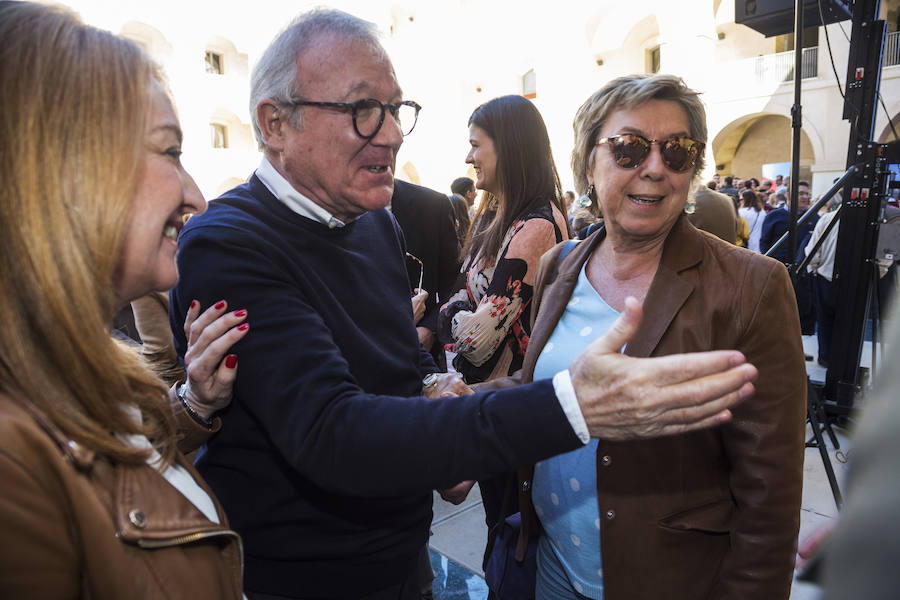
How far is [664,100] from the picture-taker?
1.73m

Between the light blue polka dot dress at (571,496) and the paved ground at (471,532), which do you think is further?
the paved ground at (471,532)

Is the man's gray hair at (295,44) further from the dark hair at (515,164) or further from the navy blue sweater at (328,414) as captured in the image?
the dark hair at (515,164)

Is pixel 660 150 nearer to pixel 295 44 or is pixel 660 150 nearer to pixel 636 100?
pixel 636 100

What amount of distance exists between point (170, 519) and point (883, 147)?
4.83 meters

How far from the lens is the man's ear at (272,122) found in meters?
1.43

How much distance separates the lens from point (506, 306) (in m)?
2.35

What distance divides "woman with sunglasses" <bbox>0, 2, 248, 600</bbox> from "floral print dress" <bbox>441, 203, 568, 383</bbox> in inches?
60.8

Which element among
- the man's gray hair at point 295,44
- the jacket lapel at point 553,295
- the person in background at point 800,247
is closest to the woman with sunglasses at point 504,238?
the jacket lapel at point 553,295

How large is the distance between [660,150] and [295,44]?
1.08 m

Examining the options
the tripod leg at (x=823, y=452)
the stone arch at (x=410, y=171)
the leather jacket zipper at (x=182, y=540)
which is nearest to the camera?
the leather jacket zipper at (x=182, y=540)

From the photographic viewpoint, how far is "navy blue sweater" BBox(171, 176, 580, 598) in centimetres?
99

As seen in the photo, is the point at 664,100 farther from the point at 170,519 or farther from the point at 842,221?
the point at 842,221

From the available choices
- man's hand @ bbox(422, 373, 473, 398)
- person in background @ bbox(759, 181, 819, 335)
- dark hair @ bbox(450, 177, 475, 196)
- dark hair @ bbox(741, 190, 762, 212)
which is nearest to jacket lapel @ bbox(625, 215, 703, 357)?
man's hand @ bbox(422, 373, 473, 398)

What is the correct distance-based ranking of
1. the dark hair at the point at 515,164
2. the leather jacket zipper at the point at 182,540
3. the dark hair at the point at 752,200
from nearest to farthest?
the leather jacket zipper at the point at 182,540
the dark hair at the point at 515,164
the dark hair at the point at 752,200
